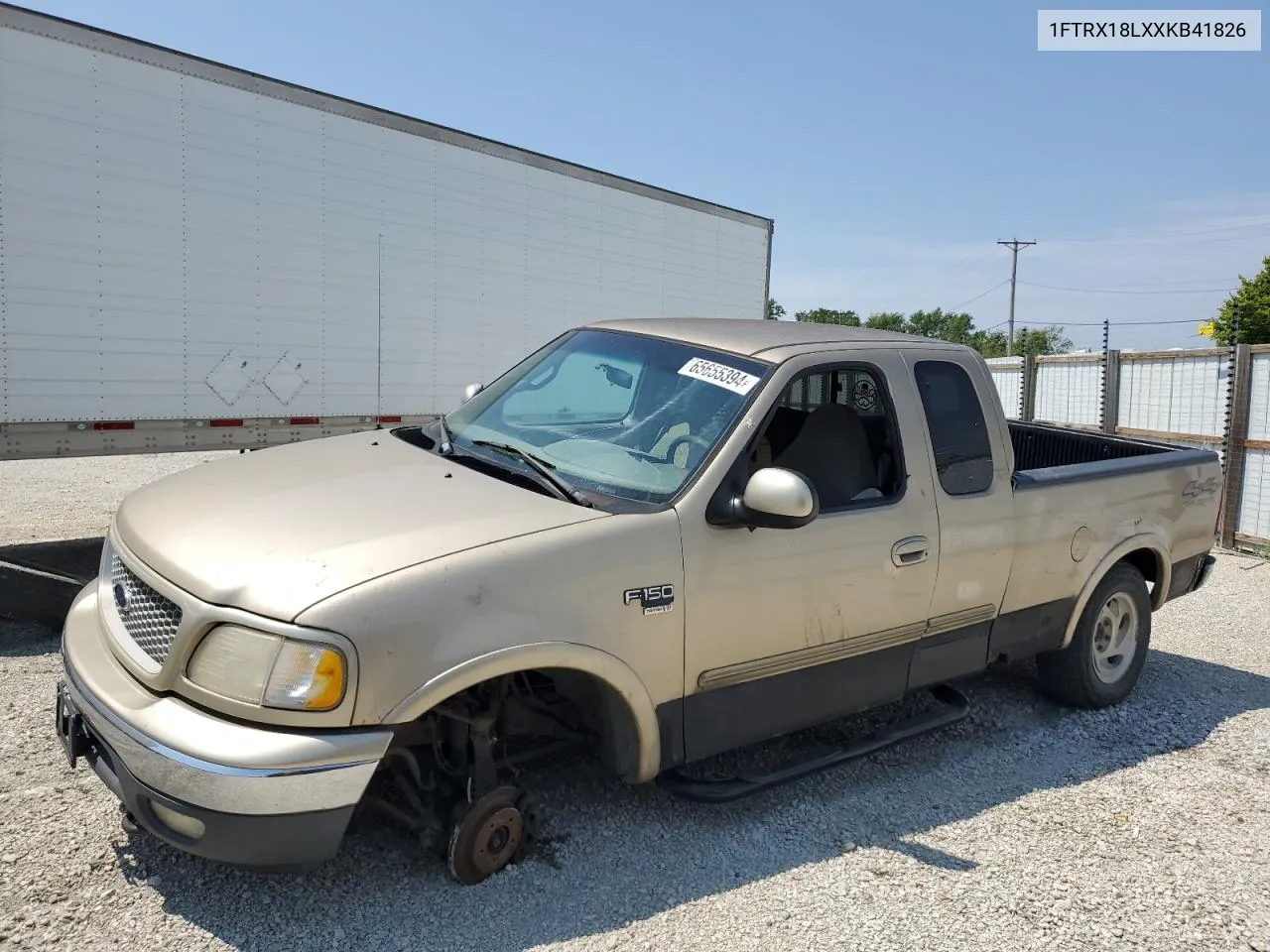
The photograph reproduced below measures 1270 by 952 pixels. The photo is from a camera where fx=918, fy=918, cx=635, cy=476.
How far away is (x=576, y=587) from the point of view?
2.95 m

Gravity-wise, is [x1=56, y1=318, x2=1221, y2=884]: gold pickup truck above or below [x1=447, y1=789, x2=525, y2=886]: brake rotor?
above

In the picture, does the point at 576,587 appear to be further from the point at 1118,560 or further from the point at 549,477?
the point at 1118,560

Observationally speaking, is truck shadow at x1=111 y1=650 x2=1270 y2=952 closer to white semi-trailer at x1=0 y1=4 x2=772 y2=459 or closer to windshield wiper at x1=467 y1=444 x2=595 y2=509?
windshield wiper at x1=467 y1=444 x2=595 y2=509

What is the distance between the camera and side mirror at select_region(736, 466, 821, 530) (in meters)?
3.13

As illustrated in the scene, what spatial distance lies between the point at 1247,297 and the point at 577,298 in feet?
163

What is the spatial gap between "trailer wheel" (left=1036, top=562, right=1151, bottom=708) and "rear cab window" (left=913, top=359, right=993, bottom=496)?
4.31 ft

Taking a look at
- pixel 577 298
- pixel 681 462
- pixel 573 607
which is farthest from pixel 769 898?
pixel 577 298

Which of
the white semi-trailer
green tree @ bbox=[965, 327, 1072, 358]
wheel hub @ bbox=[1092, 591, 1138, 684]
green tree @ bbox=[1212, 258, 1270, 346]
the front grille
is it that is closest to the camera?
the front grille

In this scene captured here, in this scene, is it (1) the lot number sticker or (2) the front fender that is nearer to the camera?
(2) the front fender

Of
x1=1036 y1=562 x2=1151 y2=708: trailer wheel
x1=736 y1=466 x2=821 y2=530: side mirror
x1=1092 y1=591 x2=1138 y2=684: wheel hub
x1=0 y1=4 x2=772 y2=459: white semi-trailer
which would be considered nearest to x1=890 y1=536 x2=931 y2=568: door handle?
x1=736 y1=466 x2=821 y2=530: side mirror

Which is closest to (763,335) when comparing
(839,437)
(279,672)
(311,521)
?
(839,437)

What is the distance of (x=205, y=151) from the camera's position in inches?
271

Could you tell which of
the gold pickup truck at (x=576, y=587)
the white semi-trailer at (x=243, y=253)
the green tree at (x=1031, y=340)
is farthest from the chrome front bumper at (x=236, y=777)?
the green tree at (x=1031, y=340)

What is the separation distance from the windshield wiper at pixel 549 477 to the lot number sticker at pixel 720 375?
75 centimetres
